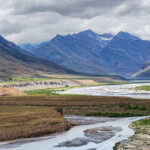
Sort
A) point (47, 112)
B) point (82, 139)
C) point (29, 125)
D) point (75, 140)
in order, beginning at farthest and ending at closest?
point (47, 112)
point (29, 125)
point (82, 139)
point (75, 140)

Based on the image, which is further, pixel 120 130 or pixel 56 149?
pixel 120 130

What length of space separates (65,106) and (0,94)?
52883 millimetres

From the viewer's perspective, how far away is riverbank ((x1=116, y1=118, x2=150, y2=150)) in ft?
190

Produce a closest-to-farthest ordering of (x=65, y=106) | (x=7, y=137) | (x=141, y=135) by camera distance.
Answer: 1. (x=7, y=137)
2. (x=141, y=135)
3. (x=65, y=106)

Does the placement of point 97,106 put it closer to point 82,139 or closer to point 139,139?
point 82,139

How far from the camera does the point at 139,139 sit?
211 ft

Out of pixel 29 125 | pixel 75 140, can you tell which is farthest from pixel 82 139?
pixel 29 125

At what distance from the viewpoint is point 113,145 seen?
204ft

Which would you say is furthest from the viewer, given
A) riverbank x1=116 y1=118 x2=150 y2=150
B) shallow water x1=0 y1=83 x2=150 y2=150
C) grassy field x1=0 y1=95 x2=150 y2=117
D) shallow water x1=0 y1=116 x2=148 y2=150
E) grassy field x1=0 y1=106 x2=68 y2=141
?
grassy field x1=0 y1=95 x2=150 y2=117

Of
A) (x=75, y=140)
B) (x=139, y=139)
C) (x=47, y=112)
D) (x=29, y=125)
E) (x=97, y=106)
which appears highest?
(x=47, y=112)

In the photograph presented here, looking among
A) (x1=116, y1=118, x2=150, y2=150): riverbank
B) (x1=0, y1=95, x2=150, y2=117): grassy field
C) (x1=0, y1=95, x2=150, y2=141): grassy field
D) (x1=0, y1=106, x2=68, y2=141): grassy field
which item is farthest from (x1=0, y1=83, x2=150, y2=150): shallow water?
(x1=0, y1=95, x2=150, y2=117): grassy field

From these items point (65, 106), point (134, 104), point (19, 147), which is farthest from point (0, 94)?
point (19, 147)

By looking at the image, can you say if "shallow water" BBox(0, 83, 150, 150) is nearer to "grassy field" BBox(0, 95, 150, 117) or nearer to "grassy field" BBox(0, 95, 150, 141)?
"grassy field" BBox(0, 95, 150, 141)

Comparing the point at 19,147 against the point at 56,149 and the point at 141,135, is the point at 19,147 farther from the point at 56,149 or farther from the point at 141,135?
the point at 141,135
